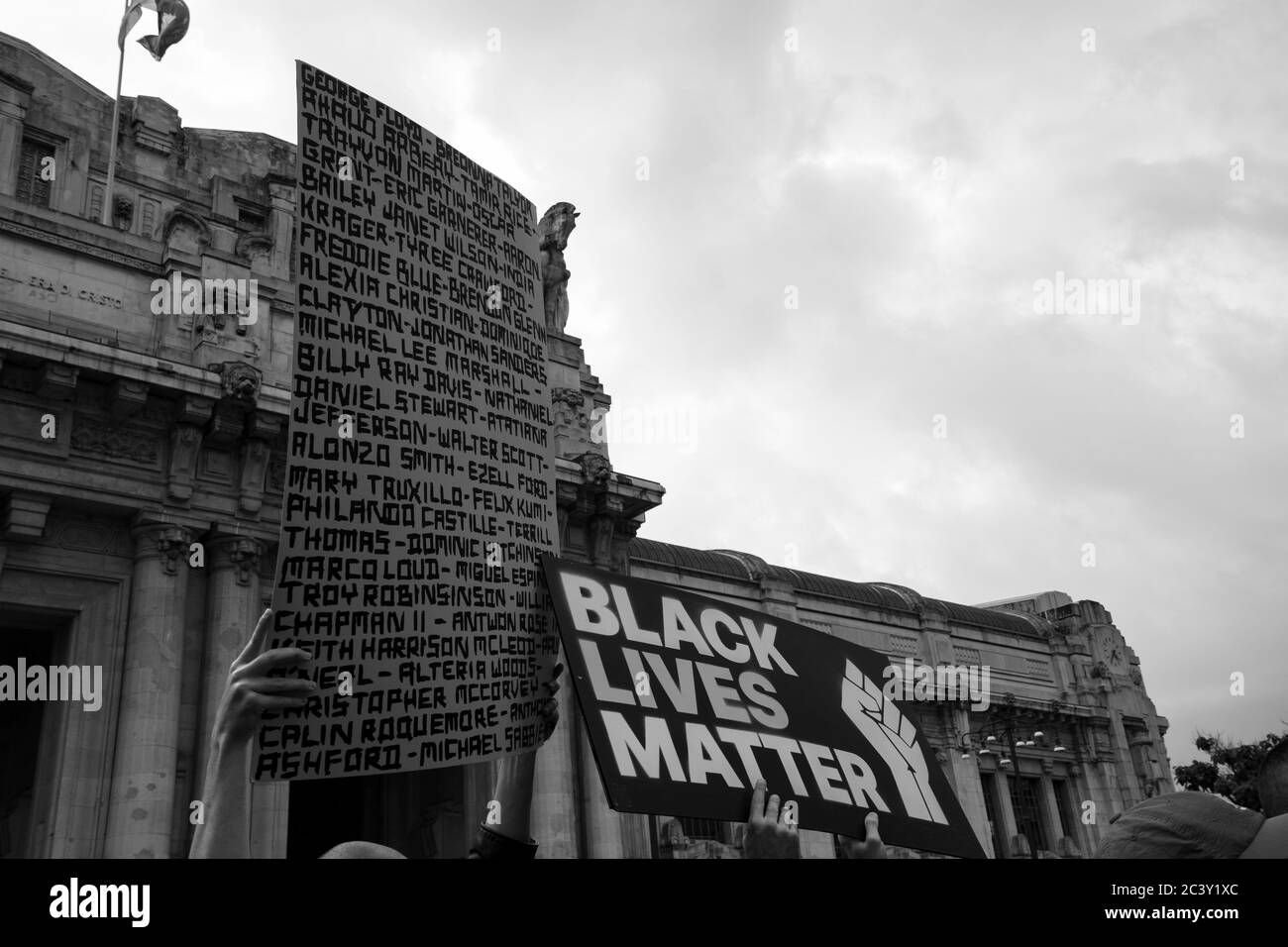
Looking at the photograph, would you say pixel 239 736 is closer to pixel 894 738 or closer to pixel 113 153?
pixel 894 738

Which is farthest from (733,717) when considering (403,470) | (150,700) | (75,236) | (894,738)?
(75,236)

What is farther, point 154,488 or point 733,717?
point 154,488

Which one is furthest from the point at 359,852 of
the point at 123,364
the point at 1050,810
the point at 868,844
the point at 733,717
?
the point at 1050,810

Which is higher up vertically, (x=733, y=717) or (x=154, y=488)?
(x=154, y=488)

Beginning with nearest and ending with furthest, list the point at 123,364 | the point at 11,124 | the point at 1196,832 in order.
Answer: the point at 1196,832, the point at 123,364, the point at 11,124

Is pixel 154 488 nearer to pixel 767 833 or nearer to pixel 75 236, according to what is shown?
pixel 75 236

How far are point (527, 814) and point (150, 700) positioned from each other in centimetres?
1558

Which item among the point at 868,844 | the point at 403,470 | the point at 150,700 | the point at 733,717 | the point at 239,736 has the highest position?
the point at 150,700

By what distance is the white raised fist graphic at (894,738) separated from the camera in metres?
5.70

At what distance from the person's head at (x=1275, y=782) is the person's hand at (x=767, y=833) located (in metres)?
2.06

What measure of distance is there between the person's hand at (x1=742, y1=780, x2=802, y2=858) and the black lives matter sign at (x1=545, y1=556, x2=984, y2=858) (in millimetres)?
120

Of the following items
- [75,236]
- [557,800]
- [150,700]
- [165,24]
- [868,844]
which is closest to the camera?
[868,844]

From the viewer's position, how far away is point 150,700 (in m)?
18.0
